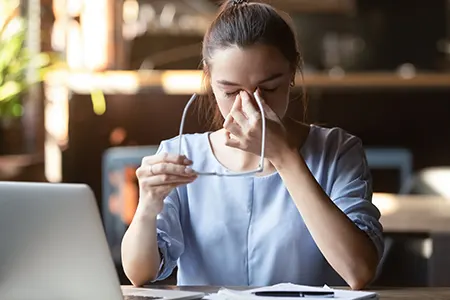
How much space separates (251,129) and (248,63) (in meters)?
0.14

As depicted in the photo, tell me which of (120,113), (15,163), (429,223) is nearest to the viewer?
(429,223)

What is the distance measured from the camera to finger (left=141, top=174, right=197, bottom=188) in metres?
1.43

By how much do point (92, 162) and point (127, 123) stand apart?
231mm

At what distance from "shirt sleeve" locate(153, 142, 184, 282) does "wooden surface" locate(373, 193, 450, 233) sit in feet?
3.11

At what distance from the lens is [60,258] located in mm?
1163

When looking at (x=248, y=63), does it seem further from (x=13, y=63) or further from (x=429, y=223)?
(x=13, y=63)

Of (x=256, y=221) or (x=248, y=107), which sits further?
(x=256, y=221)

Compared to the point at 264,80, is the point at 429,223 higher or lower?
lower

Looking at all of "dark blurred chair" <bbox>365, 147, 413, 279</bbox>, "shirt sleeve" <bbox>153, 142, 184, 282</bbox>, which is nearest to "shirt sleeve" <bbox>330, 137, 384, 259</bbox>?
"shirt sleeve" <bbox>153, 142, 184, 282</bbox>

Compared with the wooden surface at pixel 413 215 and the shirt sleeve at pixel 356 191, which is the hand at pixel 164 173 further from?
the wooden surface at pixel 413 215

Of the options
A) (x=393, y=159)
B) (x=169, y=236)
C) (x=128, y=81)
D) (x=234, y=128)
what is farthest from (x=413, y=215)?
(x=393, y=159)

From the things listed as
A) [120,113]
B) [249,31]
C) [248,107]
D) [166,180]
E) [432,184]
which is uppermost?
[249,31]

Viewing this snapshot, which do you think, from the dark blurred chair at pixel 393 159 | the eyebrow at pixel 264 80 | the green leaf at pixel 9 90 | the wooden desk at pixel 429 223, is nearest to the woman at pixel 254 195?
the eyebrow at pixel 264 80

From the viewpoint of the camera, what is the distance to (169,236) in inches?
65.1
